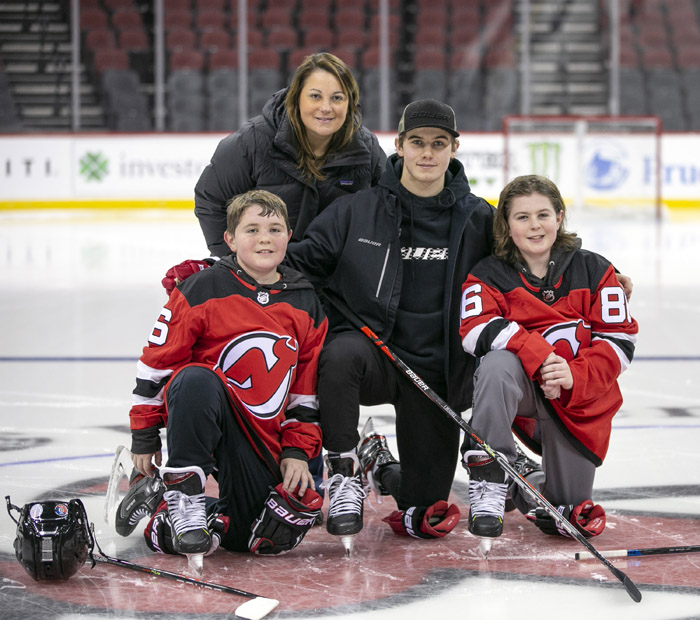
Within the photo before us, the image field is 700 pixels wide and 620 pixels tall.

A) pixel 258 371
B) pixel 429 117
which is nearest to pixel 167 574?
pixel 258 371

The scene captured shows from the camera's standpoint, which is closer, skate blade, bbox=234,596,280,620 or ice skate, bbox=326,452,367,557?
skate blade, bbox=234,596,280,620

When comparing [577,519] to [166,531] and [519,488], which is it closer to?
[519,488]

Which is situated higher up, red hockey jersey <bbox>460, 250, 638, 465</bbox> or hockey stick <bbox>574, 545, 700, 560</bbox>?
red hockey jersey <bbox>460, 250, 638, 465</bbox>

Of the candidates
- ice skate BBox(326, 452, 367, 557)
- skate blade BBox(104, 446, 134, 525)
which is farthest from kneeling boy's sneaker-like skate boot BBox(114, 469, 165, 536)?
ice skate BBox(326, 452, 367, 557)

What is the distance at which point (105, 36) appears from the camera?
472 inches

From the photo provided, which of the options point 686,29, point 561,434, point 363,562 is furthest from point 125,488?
point 686,29

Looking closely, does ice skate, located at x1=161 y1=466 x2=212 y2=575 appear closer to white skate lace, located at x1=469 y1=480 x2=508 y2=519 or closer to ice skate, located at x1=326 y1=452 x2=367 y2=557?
ice skate, located at x1=326 y1=452 x2=367 y2=557

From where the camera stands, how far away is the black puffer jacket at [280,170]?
8.63ft

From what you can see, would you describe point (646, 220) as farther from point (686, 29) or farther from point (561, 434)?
point (561, 434)

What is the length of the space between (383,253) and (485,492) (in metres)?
0.57

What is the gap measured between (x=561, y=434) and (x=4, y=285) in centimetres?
479

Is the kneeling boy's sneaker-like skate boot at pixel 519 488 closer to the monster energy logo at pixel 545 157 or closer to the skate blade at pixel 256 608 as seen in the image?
the skate blade at pixel 256 608

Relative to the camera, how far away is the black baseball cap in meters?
2.29

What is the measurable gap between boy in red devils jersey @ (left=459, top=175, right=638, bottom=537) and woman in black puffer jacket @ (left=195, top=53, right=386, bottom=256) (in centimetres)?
49
